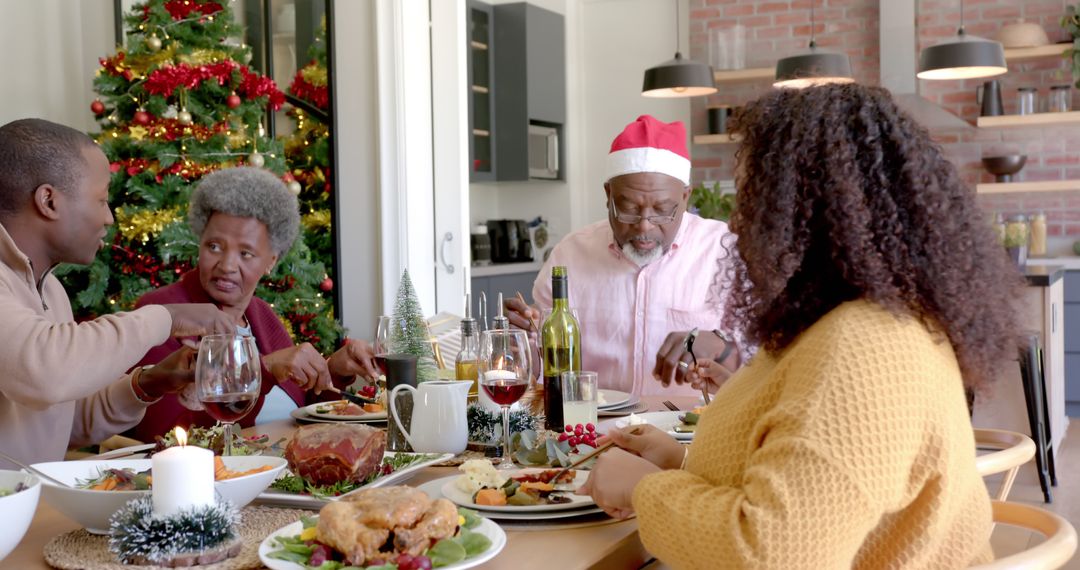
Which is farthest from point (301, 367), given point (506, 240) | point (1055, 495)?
point (506, 240)

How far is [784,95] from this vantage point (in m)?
1.23

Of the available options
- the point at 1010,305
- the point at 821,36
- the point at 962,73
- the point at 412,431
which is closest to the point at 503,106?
the point at 821,36

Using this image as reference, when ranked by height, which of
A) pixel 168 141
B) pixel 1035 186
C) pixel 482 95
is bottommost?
pixel 1035 186

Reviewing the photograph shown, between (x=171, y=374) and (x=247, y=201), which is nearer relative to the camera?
(x=171, y=374)

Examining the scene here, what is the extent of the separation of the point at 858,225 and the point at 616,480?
414 millimetres

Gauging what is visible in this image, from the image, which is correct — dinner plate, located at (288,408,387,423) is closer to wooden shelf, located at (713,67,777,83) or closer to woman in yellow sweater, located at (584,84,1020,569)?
woman in yellow sweater, located at (584,84,1020,569)

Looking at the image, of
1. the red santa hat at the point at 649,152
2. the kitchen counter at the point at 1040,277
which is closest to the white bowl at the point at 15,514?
the red santa hat at the point at 649,152

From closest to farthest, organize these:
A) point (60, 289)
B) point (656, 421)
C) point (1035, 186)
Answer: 1. point (656, 421)
2. point (60, 289)
3. point (1035, 186)

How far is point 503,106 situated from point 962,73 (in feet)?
9.01

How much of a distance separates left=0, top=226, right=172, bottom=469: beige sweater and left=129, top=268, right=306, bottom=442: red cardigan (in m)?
0.40

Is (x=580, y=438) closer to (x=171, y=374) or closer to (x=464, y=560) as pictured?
(x=464, y=560)

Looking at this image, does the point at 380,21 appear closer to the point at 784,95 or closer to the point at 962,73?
the point at 962,73

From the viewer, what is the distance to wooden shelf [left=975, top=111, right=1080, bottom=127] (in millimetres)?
6031

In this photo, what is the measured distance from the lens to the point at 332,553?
43.1 inches
